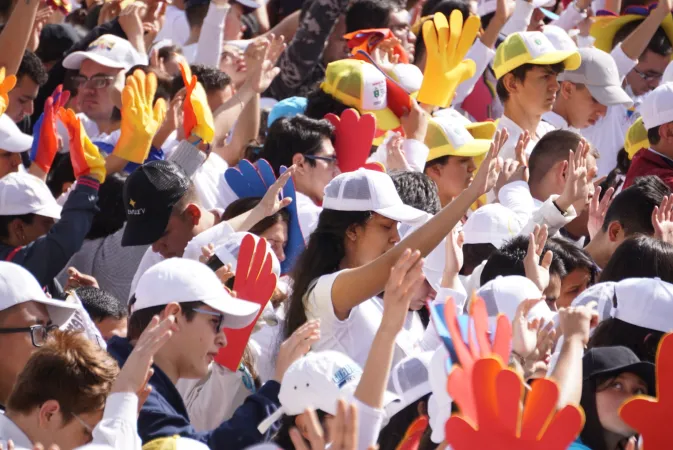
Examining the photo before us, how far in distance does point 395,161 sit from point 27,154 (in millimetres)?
2265

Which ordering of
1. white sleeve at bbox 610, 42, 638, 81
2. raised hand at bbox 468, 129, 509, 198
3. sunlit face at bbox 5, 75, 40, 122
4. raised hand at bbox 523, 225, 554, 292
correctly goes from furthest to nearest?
white sleeve at bbox 610, 42, 638, 81
sunlit face at bbox 5, 75, 40, 122
raised hand at bbox 523, 225, 554, 292
raised hand at bbox 468, 129, 509, 198

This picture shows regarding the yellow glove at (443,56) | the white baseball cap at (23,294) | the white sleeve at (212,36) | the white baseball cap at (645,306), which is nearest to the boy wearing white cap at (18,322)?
the white baseball cap at (23,294)

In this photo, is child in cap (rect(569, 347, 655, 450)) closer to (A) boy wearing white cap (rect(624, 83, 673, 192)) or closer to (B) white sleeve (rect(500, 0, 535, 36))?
(A) boy wearing white cap (rect(624, 83, 673, 192))

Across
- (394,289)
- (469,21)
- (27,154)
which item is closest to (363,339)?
(394,289)

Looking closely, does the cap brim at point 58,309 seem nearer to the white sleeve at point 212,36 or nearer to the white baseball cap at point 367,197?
the white baseball cap at point 367,197

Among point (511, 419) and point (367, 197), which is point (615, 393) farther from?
point (367, 197)

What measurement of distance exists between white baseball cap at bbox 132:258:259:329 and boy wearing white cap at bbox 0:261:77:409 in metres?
0.32

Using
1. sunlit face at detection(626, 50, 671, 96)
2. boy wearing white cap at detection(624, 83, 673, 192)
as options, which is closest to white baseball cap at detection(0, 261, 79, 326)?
boy wearing white cap at detection(624, 83, 673, 192)

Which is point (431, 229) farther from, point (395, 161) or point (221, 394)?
point (395, 161)

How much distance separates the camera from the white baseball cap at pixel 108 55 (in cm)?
704

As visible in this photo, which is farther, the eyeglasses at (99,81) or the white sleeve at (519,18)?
the white sleeve at (519,18)

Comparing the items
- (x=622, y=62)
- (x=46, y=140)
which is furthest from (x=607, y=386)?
(x=622, y=62)

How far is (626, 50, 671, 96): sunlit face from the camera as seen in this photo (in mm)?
8250

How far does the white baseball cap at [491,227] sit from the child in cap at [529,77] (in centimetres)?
118
